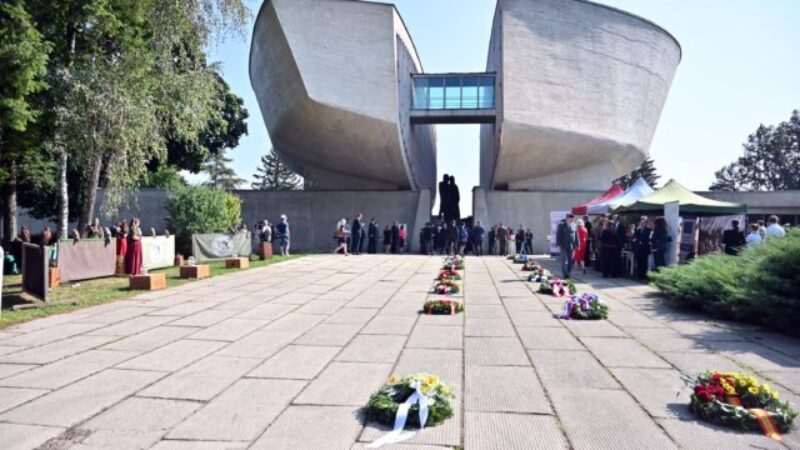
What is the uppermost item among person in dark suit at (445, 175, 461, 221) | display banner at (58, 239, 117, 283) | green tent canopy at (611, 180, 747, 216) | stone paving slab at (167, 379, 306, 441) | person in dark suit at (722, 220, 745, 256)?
person in dark suit at (445, 175, 461, 221)

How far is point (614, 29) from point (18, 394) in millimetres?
29583

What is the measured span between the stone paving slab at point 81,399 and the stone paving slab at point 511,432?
2.66 meters

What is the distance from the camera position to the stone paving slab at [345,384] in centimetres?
394

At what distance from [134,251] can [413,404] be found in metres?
11.8

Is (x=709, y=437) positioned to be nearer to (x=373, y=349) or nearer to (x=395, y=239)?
(x=373, y=349)

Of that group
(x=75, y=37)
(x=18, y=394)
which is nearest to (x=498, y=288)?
(x=18, y=394)

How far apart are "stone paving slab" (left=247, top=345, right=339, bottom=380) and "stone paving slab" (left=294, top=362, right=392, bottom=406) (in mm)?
143

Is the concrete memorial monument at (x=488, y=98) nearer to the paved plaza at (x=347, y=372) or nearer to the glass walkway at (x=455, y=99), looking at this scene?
the glass walkway at (x=455, y=99)

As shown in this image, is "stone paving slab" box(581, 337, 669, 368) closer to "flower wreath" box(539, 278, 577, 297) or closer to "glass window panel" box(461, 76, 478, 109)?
"flower wreath" box(539, 278, 577, 297)

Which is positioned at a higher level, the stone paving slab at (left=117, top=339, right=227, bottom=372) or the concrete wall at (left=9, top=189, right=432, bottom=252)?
the concrete wall at (left=9, top=189, right=432, bottom=252)

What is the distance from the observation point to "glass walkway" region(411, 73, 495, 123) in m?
28.5

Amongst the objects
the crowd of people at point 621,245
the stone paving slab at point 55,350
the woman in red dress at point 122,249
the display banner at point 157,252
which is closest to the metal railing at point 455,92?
the crowd of people at point 621,245

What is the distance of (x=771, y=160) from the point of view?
2566 inches

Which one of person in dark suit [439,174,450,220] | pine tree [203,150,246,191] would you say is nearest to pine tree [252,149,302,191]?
pine tree [203,150,246,191]
